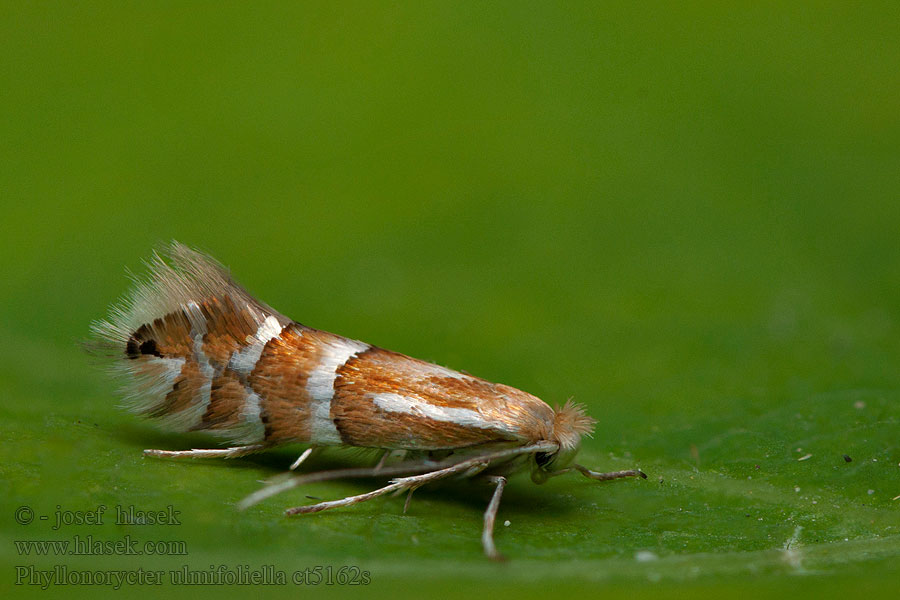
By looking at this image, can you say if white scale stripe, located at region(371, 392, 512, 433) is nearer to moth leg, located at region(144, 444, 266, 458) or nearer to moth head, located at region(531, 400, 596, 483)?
moth head, located at region(531, 400, 596, 483)

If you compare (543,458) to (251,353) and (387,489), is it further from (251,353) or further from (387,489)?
(251,353)

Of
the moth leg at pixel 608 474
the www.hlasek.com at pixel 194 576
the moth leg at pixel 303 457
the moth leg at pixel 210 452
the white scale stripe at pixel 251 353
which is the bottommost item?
the www.hlasek.com at pixel 194 576

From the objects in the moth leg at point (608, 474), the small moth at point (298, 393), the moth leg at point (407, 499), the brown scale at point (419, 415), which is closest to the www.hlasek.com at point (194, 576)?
the moth leg at point (407, 499)

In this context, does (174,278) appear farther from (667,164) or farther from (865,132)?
(865,132)

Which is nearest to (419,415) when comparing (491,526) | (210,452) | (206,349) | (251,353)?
(491,526)

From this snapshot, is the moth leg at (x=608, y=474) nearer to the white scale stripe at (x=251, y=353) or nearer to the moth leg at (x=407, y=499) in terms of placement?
the moth leg at (x=407, y=499)

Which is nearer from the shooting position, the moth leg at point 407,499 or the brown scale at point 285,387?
the moth leg at point 407,499
